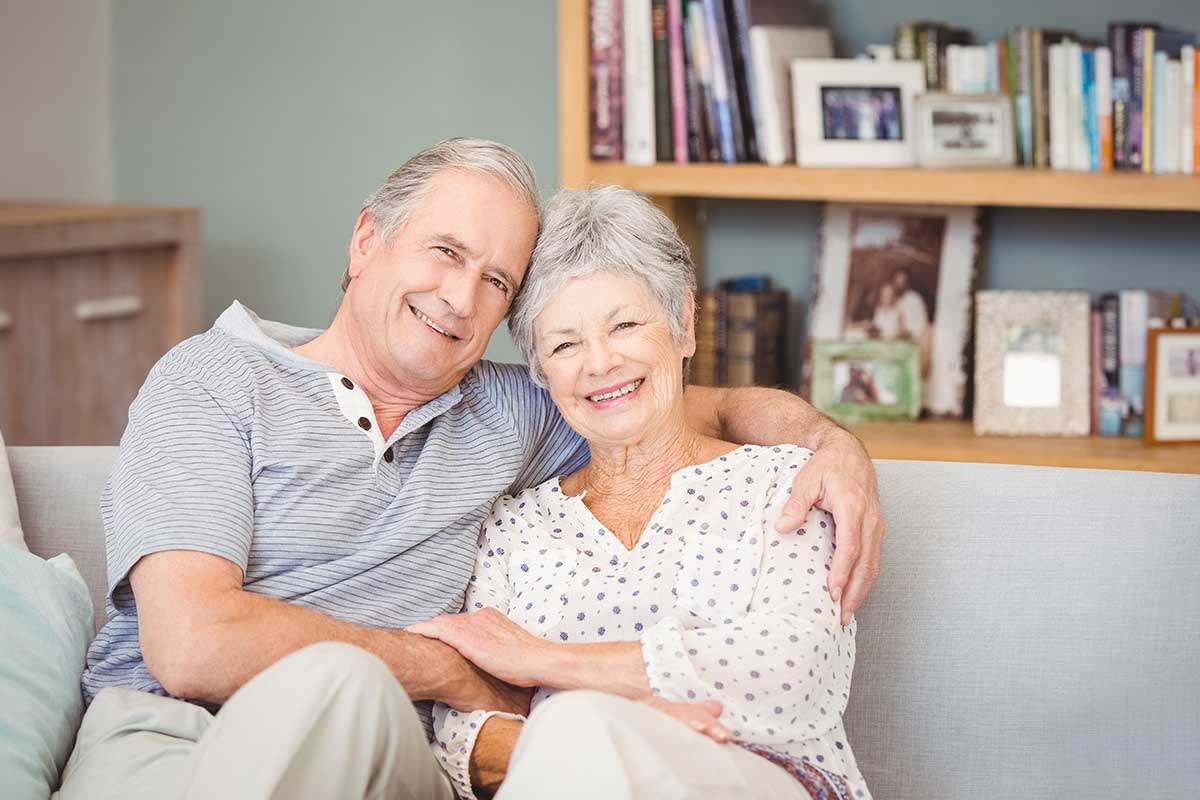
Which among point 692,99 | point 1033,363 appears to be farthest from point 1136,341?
point 692,99

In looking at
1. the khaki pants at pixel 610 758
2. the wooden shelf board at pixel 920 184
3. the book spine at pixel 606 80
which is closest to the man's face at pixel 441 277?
the khaki pants at pixel 610 758

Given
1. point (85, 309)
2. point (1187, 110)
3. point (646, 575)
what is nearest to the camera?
point (646, 575)

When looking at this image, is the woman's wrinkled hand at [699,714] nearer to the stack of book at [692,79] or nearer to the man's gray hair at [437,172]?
the man's gray hair at [437,172]

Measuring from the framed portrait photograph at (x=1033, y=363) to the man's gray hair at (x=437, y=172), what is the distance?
1.30 metres

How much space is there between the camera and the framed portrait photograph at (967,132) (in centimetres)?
264

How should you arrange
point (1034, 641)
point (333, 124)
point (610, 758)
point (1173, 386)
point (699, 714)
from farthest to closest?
point (333, 124), point (1173, 386), point (1034, 641), point (699, 714), point (610, 758)

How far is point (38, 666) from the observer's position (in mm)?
1619

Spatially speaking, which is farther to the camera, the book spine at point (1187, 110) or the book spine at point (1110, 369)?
the book spine at point (1110, 369)

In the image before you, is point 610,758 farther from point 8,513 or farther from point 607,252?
point 8,513

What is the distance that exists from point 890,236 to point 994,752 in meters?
1.39

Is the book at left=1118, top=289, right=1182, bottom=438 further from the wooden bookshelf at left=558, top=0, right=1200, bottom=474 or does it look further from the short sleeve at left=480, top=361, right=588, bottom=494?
the short sleeve at left=480, top=361, right=588, bottom=494

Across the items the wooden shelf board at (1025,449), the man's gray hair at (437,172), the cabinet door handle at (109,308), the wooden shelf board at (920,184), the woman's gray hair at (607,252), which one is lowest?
the wooden shelf board at (1025,449)

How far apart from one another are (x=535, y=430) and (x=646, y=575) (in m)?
0.29

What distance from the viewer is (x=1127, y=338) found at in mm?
2764
